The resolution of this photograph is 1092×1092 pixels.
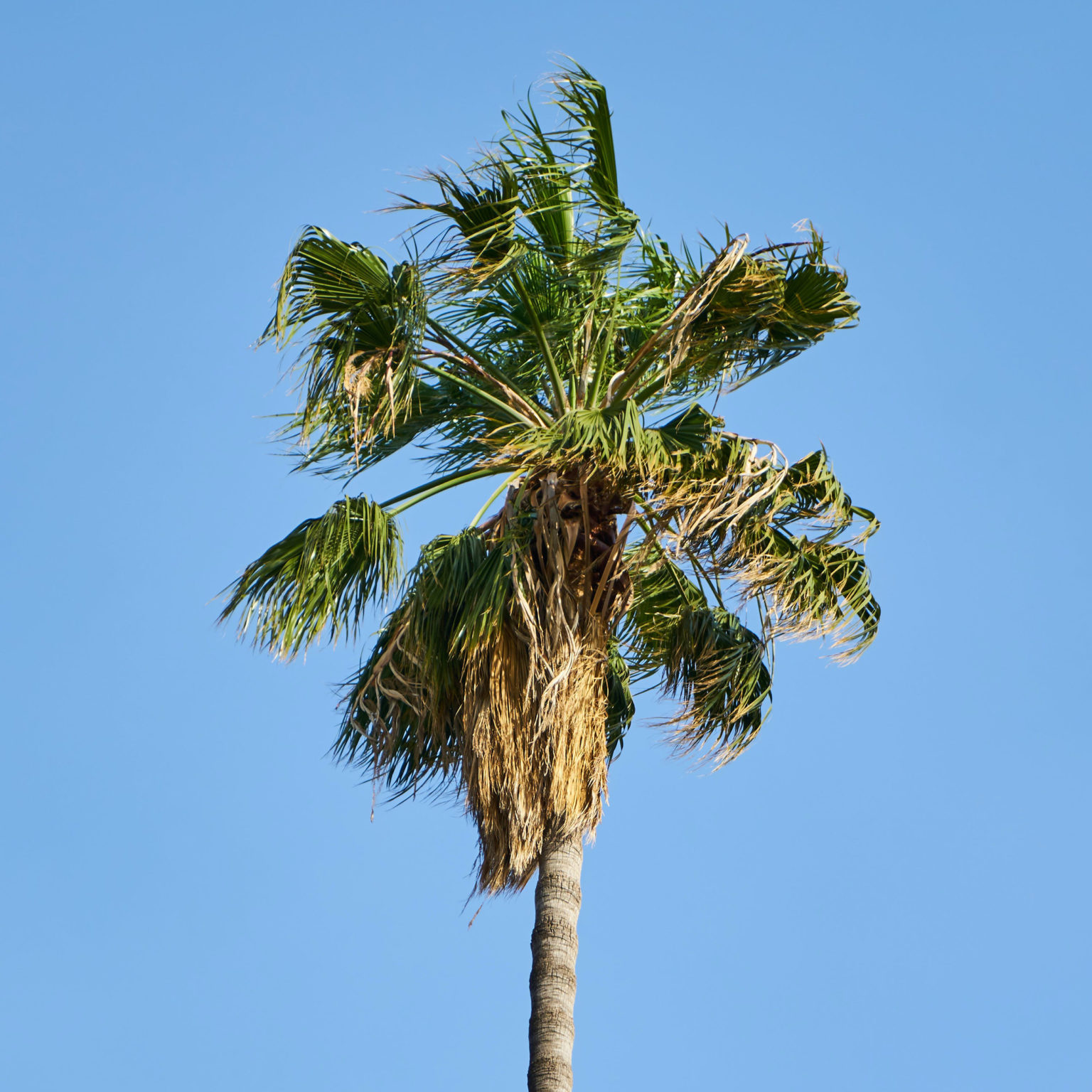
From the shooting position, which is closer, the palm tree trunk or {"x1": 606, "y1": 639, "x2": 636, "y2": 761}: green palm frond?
the palm tree trunk

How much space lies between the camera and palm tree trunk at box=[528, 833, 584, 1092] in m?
8.23

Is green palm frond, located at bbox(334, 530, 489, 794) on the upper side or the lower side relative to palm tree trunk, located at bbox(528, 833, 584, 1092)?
upper

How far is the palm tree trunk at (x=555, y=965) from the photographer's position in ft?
27.0

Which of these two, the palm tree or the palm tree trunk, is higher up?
the palm tree

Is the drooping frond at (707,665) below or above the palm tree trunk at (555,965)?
above

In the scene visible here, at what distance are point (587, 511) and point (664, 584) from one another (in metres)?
1.74

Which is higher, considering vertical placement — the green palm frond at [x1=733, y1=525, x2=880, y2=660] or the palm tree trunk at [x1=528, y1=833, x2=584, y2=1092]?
the green palm frond at [x1=733, y1=525, x2=880, y2=660]

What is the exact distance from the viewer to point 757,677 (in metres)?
10.3

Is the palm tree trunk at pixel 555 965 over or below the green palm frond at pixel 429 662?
below

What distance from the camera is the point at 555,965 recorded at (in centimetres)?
861

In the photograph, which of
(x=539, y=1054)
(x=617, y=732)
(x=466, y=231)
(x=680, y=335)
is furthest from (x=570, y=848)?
(x=466, y=231)

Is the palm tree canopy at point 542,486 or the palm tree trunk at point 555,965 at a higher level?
the palm tree canopy at point 542,486

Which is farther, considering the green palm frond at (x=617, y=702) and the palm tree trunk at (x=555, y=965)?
the green palm frond at (x=617, y=702)

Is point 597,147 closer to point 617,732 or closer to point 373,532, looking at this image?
point 373,532
